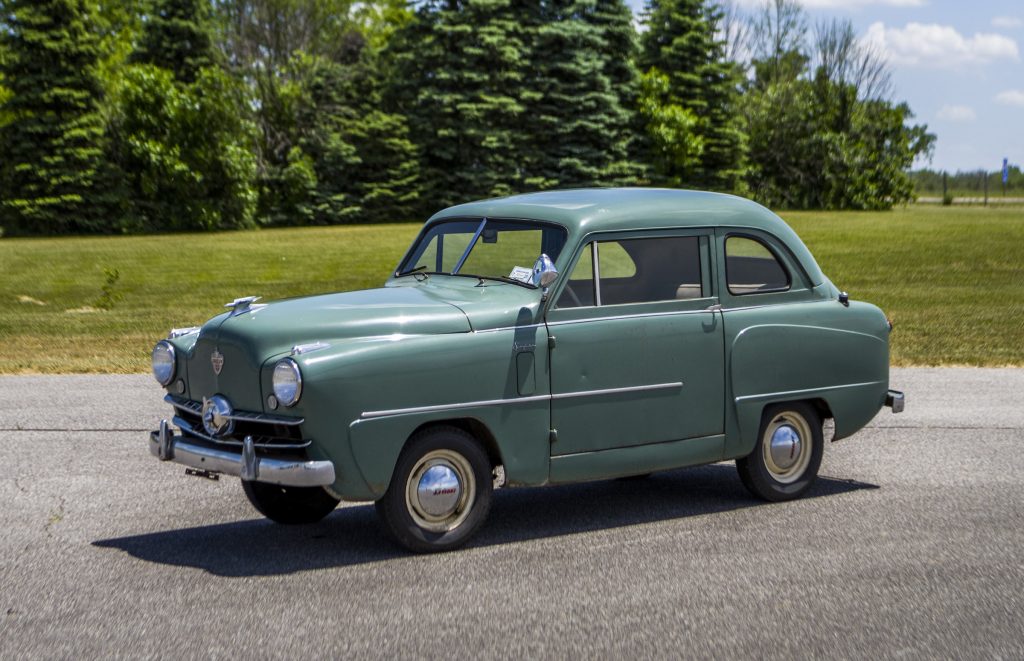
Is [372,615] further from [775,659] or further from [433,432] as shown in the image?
[775,659]

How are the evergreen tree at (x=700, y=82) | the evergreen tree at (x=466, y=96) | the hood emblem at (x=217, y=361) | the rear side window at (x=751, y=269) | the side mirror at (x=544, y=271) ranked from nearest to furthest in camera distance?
the hood emblem at (x=217, y=361) < the side mirror at (x=544, y=271) < the rear side window at (x=751, y=269) < the evergreen tree at (x=466, y=96) < the evergreen tree at (x=700, y=82)

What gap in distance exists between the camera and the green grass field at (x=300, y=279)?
49.2 ft

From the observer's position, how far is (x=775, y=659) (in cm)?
441

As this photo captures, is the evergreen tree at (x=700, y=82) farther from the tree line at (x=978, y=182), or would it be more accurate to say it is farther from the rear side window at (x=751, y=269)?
the rear side window at (x=751, y=269)

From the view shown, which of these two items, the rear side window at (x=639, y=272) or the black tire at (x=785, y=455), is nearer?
the rear side window at (x=639, y=272)

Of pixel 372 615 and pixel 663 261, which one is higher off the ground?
pixel 663 261

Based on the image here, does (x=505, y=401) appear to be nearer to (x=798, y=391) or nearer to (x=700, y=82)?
(x=798, y=391)

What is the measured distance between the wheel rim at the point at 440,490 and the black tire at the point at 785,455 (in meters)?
1.83

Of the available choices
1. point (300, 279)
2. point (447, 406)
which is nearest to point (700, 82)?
point (300, 279)

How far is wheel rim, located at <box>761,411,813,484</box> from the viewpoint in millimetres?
6934

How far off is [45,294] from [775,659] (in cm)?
2131

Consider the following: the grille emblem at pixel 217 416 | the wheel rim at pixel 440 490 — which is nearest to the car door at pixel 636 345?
the wheel rim at pixel 440 490

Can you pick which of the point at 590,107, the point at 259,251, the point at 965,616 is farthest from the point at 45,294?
the point at 590,107

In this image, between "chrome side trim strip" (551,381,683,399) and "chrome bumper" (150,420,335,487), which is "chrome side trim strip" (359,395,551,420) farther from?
"chrome bumper" (150,420,335,487)
